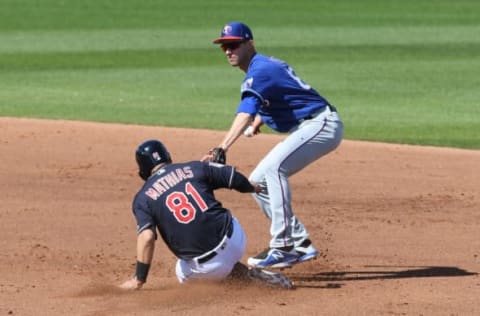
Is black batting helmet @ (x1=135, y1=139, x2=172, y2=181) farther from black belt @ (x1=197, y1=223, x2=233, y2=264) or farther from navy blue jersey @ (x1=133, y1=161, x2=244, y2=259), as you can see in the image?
black belt @ (x1=197, y1=223, x2=233, y2=264)

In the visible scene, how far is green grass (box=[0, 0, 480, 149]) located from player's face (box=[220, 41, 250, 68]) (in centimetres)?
647

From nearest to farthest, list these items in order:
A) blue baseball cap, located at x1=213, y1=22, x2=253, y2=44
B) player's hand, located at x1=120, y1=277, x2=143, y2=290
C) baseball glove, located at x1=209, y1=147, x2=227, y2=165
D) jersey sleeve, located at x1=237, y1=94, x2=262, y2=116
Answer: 1. player's hand, located at x1=120, y1=277, x2=143, y2=290
2. baseball glove, located at x1=209, y1=147, x2=227, y2=165
3. jersey sleeve, located at x1=237, y1=94, x2=262, y2=116
4. blue baseball cap, located at x1=213, y1=22, x2=253, y2=44

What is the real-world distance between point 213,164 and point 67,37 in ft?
56.7

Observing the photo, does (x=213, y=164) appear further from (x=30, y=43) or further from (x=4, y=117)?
(x=30, y=43)

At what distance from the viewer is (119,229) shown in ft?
31.9

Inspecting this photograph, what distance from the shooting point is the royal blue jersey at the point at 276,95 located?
791 centimetres

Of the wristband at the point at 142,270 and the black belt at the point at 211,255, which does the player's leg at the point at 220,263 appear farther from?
the wristband at the point at 142,270

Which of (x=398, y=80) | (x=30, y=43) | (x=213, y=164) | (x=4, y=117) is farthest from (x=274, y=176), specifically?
(x=30, y=43)

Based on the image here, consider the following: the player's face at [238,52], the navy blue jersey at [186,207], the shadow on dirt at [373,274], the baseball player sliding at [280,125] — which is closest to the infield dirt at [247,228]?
the shadow on dirt at [373,274]

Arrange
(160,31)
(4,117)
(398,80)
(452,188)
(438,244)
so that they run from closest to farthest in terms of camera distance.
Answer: (438,244), (452,188), (4,117), (398,80), (160,31)

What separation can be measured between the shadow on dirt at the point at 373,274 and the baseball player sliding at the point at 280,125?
18 centimetres

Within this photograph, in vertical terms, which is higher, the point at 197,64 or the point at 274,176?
the point at 274,176

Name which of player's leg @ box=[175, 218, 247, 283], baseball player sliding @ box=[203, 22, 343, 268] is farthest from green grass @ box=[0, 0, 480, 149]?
player's leg @ box=[175, 218, 247, 283]

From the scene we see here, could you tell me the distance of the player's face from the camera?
8055 mm
